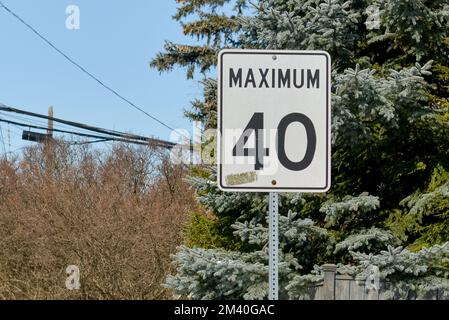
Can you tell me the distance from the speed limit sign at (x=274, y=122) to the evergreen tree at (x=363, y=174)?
2.84 m

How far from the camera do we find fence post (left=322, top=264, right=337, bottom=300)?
687 centimetres

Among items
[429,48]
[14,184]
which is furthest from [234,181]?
[14,184]

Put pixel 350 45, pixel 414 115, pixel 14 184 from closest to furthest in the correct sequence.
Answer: pixel 414 115 → pixel 350 45 → pixel 14 184

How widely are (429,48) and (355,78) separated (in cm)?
132

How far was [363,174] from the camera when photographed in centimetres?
789

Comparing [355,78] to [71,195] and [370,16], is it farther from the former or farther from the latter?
[71,195]

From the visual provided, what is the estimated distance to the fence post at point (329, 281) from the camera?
22.5 ft

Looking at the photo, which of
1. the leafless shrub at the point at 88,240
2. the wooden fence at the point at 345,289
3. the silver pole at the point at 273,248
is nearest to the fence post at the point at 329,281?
the wooden fence at the point at 345,289

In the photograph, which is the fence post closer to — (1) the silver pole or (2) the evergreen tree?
(2) the evergreen tree

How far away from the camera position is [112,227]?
1288 centimetres

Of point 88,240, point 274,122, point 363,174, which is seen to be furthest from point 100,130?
point 274,122

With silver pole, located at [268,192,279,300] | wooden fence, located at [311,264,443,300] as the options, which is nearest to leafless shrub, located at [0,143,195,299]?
wooden fence, located at [311,264,443,300]

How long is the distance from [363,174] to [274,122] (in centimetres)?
407

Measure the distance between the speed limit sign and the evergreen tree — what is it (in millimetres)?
2835
